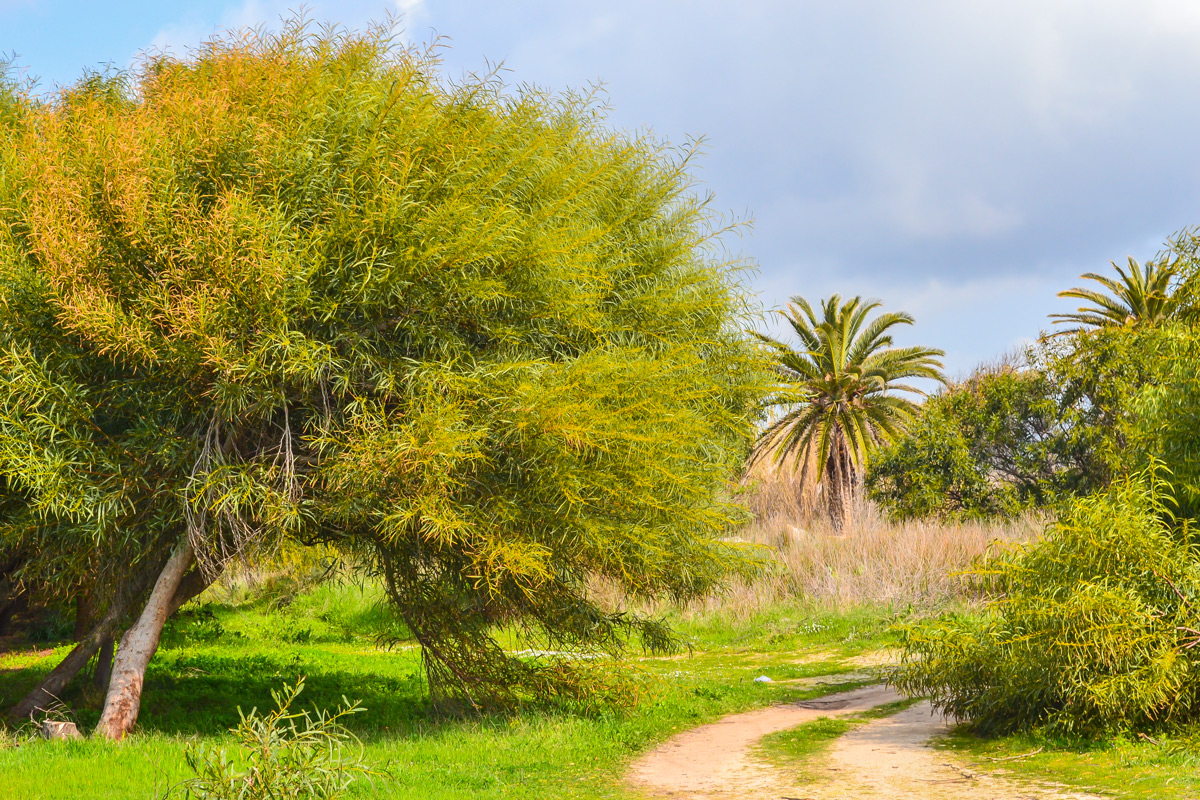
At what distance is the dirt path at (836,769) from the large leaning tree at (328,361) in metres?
1.98

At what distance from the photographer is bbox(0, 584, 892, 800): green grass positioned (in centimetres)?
776

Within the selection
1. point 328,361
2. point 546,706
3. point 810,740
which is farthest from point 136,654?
point 810,740

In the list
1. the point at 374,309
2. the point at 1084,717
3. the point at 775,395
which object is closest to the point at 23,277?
the point at 374,309

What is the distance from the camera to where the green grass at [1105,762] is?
6957mm

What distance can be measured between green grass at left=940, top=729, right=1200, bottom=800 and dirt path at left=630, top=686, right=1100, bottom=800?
0.31 metres

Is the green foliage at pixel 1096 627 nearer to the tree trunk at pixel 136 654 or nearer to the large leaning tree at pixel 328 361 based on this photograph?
the large leaning tree at pixel 328 361

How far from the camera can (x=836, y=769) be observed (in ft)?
27.5

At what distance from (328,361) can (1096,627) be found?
697 cm

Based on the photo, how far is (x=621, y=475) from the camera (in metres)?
10.0

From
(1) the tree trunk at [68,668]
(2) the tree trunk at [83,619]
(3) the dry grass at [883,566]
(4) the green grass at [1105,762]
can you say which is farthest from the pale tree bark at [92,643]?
(3) the dry grass at [883,566]

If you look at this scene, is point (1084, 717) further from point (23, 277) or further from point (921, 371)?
point (921, 371)

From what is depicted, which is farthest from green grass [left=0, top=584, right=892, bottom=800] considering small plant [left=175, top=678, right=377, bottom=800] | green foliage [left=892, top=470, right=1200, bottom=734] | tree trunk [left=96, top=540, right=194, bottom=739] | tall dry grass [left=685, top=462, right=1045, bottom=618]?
green foliage [left=892, top=470, right=1200, bottom=734]

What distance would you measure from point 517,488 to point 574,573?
166cm

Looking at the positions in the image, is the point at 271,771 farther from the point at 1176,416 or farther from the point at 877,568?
the point at 877,568
